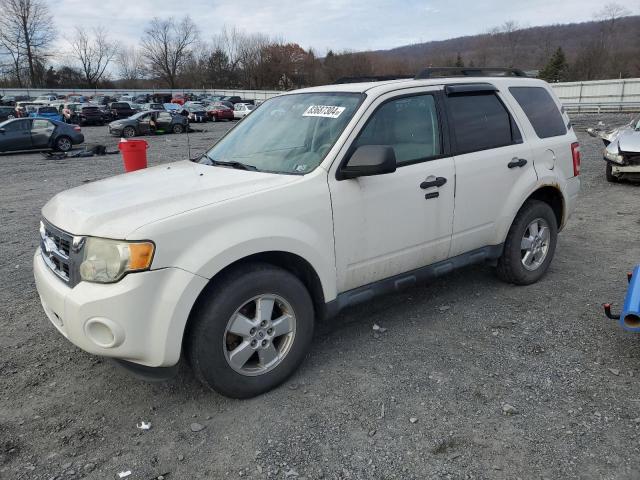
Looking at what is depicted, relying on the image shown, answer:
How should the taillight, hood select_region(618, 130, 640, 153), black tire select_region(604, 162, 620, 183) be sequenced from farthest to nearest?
black tire select_region(604, 162, 620, 183), hood select_region(618, 130, 640, 153), the taillight

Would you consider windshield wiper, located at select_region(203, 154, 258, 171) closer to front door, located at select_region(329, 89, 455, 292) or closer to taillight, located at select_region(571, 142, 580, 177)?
front door, located at select_region(329, 89, 455, 292)

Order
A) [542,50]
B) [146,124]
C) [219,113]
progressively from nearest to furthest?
[146,124] → [219,113] → [542,50]

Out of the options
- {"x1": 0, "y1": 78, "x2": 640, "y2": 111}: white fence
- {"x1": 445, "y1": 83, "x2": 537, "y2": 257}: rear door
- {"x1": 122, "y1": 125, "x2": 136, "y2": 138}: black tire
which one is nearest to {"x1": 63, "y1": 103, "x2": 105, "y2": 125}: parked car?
{"x1": 122, "y1": 125, "x2": 136, "y2": 138}: black tire

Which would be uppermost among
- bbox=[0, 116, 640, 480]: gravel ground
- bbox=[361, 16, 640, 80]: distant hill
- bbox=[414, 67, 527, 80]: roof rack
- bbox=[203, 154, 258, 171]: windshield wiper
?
bbox=[361, 16, 640, 80]: distant hill

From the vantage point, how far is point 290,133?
384cm

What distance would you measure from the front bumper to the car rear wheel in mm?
19412

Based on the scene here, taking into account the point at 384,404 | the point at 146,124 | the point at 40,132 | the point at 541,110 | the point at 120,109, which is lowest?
the point at 384,404

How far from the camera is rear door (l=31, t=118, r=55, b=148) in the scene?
63.8ft

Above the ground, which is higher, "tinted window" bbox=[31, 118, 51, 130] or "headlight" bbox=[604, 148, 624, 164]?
"tinted window" bbox=[31, 118, 51, 130]

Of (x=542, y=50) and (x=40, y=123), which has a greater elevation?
(x=542, y=50)

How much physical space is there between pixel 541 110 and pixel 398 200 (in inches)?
86.1

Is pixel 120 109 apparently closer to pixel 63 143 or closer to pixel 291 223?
pixel 63 143

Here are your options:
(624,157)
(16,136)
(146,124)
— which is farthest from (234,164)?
(146,124)

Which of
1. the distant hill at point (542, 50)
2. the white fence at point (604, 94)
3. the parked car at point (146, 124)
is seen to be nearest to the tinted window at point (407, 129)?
the parked car at point (146, 124)
